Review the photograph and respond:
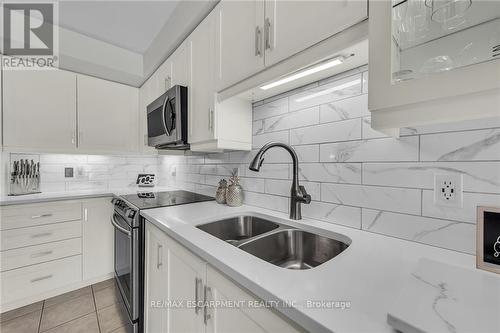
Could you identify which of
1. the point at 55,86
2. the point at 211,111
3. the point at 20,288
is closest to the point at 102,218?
the point at 20,288

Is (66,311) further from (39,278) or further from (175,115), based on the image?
(175,115)

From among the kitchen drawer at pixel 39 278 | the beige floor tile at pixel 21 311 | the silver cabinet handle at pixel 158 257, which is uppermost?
the silver cabinet handle at pixel 158 257

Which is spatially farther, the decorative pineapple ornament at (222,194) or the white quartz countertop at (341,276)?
the decorative pineapple ornament at (222,194)

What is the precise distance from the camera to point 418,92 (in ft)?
1.67

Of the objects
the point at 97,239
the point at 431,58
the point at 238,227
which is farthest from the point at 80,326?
the point at 431,58

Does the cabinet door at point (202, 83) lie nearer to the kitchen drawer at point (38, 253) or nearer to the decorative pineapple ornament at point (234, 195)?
the decorative pineapple ornament at point (234, 195)

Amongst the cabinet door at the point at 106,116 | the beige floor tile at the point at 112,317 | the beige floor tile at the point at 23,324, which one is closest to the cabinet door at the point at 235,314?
the beige floor tile at the point at 112,317

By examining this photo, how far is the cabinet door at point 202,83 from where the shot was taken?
1.32 m

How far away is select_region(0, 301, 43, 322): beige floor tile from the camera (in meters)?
1.67

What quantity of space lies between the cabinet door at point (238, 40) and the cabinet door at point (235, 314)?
889 mm

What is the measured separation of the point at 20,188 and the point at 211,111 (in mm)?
2154

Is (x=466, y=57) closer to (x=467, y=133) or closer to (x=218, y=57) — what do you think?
(x=467, y=133)

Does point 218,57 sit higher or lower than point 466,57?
higher

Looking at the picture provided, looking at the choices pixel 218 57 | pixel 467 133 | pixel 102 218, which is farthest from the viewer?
pixel 102 218
